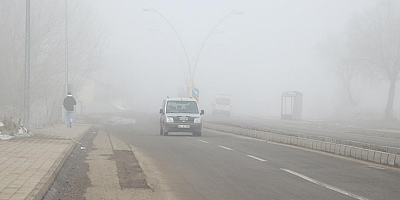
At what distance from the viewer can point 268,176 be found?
1141cm

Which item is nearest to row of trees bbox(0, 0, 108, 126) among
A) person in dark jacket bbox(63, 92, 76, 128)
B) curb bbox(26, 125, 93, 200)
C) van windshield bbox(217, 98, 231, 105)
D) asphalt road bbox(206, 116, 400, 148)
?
person in dark jacket bbox(63, 92, 76, 128)

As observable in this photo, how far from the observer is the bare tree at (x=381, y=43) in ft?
169

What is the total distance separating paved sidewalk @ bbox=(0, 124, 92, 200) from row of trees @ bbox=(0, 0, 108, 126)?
17315mm

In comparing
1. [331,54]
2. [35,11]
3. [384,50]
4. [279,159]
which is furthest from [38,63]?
[331,54]

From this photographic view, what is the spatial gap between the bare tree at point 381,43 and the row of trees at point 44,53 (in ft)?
81.7

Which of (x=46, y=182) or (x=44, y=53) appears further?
(x=44, y=53)

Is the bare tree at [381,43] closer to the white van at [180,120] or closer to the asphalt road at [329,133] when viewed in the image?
the asphalt road at [329,133]

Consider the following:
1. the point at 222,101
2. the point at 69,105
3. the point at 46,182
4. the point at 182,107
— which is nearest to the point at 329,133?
the point at 182,107

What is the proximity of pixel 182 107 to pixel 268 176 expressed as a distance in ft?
54.6

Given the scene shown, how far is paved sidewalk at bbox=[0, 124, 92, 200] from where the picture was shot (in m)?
8.01

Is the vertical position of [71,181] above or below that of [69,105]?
below

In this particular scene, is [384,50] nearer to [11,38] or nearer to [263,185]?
[11,38]

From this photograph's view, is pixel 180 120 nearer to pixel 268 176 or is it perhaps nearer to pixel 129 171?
pixel 129 171

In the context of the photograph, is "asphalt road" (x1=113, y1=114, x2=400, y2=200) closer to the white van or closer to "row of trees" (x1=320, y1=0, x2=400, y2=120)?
the white van
